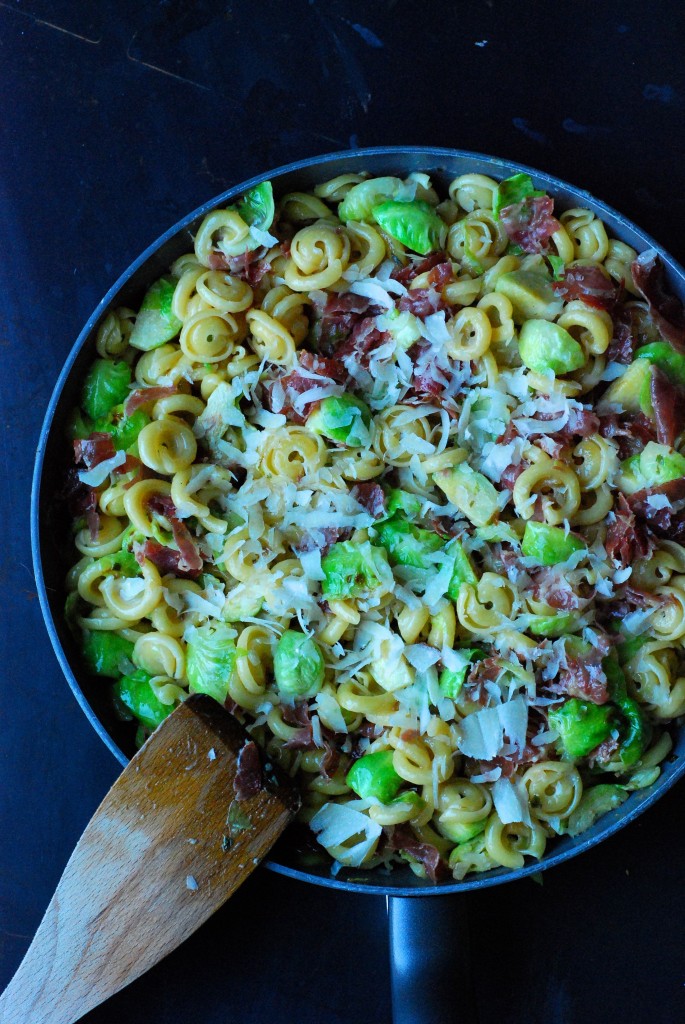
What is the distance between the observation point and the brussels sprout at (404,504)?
76.5 inches

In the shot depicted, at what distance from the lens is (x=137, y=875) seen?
1.83 meters

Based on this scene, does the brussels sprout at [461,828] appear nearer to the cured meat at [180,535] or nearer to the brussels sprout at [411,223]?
the cured meat at [180,535]

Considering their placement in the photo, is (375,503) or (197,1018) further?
(197,1018)

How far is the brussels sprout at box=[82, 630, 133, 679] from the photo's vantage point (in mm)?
1962

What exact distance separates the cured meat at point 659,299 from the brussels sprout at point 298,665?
1.02 metres

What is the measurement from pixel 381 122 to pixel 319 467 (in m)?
1.01

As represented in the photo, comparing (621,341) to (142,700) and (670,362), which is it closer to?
(670,362)

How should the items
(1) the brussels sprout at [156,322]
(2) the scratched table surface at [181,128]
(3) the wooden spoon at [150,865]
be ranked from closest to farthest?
(3) the wooden spoon at [150,865] < (1) the brussels sprout at [156,322] < (2) the scratched table surface at [181,128]

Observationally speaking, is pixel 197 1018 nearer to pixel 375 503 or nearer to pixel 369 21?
pixel 375 503

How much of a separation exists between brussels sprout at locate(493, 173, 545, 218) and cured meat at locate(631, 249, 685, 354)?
0.28m

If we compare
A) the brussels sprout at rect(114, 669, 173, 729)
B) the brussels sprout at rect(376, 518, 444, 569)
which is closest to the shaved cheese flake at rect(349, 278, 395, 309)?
the brussels sprout at rect(376, 518, 444, 569)

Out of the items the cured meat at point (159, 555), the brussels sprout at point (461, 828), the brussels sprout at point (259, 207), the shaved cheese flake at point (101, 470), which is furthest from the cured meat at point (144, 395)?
the brussels sprout at point (461, 828)

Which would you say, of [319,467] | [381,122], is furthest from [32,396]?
[381,122]

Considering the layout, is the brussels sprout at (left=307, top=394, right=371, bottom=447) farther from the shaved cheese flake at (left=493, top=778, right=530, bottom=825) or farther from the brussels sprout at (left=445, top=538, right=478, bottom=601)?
the shaved cheese flake at (left=493, top=778, right=530, bottom=825)
